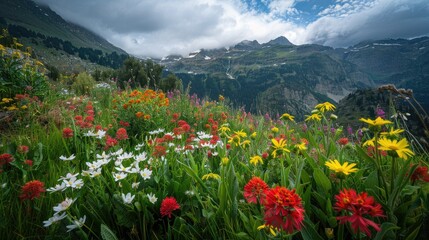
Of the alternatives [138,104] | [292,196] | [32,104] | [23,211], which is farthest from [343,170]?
[32,104]

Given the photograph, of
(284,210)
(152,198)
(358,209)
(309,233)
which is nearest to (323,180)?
(309,233)

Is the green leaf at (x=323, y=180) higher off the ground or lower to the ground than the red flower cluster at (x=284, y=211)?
lower

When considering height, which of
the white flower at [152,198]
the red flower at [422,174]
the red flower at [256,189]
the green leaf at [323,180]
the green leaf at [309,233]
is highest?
the red flower at [256,189]

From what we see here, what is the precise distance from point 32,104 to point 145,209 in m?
4.28

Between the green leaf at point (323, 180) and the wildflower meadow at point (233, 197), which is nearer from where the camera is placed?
the wildflower meadow at point (233, 197)

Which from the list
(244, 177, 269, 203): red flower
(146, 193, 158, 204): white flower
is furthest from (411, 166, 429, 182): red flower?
(146, 193, 158, 204): white flower

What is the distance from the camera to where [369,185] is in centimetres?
165

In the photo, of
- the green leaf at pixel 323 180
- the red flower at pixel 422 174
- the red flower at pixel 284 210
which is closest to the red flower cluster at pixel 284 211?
the red flower at pixel 284 210

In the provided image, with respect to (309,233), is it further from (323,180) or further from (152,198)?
(152,198)

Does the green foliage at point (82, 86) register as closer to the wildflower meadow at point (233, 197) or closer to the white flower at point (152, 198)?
the wildflower meadow at point (233, 197)

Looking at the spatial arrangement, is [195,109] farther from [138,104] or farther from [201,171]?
[201,171]

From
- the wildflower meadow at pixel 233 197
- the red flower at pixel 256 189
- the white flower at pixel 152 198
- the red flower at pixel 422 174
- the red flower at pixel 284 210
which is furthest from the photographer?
the white flower at pixel 152 198

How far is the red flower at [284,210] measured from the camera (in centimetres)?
89

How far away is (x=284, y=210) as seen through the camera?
2.98ft
